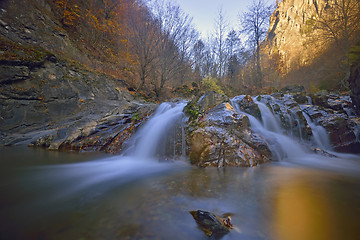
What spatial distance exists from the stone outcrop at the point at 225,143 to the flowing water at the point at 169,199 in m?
0.31

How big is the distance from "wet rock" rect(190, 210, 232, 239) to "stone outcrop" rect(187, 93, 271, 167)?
2.11 meters

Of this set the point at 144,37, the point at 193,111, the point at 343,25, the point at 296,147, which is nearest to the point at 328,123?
the point at 296,147

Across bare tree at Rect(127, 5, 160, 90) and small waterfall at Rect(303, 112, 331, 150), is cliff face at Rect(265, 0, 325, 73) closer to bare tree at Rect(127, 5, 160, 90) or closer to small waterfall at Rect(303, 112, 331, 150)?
bare tree at Rect(127, 5, 160, 90)

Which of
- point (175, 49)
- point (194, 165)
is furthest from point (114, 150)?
point (175, 49)

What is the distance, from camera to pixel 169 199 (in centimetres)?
206

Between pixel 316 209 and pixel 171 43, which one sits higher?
pixel 171 43

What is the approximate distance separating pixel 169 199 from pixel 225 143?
2.28m

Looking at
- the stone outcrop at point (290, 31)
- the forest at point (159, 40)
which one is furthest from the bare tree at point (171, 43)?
the stone outcrop at point (290, 31)

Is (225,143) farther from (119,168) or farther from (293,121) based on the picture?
(293,121)

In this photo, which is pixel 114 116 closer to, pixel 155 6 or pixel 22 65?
pixel 22 65

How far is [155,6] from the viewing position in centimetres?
1182

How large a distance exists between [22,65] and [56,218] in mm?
8602

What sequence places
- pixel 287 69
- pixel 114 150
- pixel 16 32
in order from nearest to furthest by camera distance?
pixel 114 150
pixel 16 32
pixel 287 69

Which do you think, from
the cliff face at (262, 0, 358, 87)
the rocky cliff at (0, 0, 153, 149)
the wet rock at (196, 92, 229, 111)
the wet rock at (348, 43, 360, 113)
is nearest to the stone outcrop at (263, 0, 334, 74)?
the cliff face at (262, 0, 358, 87)
